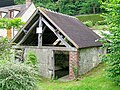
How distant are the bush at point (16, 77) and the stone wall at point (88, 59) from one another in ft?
22.3

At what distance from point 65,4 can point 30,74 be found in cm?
3744

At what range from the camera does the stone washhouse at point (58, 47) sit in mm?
14957

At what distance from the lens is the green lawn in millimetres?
12377

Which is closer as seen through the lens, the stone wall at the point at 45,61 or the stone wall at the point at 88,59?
the stone wall at the point at 88,59

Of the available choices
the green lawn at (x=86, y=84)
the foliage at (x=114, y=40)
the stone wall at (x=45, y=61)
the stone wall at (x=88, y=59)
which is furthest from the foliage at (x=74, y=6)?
the foliage at (x=114, y=40)

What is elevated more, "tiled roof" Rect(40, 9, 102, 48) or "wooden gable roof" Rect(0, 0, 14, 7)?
"wooden gable roof" Rect(0, 0, 14, 7)

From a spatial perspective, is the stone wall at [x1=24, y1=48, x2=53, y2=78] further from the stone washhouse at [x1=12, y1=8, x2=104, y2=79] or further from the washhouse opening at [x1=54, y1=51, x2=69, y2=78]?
the washhouse opening at [x1=54, y1=51, x2=69, y2=78]

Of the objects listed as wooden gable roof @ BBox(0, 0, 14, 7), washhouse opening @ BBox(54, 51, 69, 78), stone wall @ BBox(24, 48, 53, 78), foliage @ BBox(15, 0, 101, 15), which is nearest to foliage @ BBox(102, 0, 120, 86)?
stone wall @ BBox(24, 48, 53, 78)

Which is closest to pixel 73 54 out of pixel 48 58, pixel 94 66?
pixel 48 58

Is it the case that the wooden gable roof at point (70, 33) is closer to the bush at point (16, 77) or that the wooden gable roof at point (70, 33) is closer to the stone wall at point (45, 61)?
the stone wall at point (45, 61)

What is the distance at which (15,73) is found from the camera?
27.9 feet

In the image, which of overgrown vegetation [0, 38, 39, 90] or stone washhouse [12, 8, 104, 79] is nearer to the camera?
overgrown vegetation [0, 38, 39, 90]

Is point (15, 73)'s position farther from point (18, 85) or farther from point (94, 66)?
point (94, 66)

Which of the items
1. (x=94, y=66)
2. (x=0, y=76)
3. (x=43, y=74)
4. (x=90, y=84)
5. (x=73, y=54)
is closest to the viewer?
(x=0, y=76)
